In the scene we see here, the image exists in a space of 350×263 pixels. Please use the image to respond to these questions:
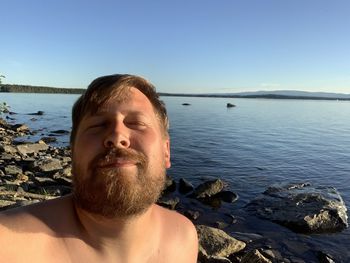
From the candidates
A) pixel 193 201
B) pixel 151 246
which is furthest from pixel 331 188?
pixel 151 246

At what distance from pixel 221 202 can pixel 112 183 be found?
47.8 feet

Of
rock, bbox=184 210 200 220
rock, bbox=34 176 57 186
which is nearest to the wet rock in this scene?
rock, bbox=34 176 57 186

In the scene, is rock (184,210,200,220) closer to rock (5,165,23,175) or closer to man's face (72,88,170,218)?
rock (5,165,23,175)

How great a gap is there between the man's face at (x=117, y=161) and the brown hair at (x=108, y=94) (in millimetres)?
53

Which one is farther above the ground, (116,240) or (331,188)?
(116,240)

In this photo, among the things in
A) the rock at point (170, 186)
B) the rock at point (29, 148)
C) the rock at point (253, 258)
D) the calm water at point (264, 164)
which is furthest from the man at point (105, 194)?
the rock at point (29, 148)

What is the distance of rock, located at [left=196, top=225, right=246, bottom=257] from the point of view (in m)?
9.77

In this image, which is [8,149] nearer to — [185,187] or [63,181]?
[63,181]

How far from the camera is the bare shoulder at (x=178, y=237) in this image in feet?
8.77

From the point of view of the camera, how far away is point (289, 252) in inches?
451

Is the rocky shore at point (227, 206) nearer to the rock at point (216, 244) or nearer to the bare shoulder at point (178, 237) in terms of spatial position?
the rock at point (216, 244)

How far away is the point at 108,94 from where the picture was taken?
2.38 m

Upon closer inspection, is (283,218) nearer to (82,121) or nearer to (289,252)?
(289,252)

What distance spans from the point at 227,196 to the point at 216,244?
270 inches
